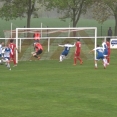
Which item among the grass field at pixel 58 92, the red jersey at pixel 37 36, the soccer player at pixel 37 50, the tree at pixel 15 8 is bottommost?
the grass field at pixel 58 92

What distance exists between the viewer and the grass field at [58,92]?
55.5ft

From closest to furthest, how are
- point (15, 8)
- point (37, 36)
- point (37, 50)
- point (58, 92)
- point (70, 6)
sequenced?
1. point (58, 92)
2. point (37, 50)
3. point (37, 36)
4. point (15, 8)
5. point (70, 6)

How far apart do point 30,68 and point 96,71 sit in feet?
14.5

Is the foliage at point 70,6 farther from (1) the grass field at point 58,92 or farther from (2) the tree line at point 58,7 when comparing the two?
(1) the grass field at point 58,92

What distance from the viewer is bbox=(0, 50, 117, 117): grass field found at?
55.5ft

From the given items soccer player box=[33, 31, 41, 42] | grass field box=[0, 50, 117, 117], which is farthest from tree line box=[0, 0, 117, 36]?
grass field box=[0, 50, 117, 117]

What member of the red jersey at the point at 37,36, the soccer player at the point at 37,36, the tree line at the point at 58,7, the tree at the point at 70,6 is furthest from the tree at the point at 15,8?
the red jersey at the point at 37,36

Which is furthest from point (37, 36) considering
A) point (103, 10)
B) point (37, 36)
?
point (103, 10)

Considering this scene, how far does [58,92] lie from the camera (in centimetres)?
2112

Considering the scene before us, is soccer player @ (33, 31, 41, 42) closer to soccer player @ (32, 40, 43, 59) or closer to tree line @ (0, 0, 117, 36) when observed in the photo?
soccer player @ (32, 40, 43, 59)

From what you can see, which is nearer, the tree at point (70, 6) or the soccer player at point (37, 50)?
the soccer player at point (37, 50)

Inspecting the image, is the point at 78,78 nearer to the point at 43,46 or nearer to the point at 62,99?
the point at 62,99

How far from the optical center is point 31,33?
42.7 meters

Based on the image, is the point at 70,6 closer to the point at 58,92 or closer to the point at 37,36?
the point at 37,36
